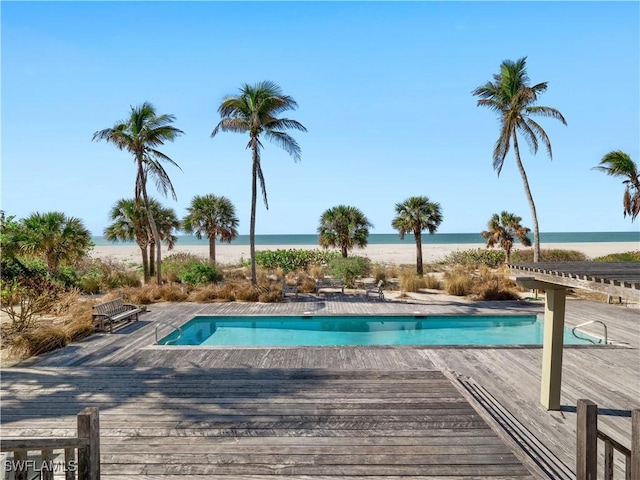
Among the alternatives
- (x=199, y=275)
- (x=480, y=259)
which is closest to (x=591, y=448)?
(x=199, y=275)

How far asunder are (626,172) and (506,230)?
699 cm

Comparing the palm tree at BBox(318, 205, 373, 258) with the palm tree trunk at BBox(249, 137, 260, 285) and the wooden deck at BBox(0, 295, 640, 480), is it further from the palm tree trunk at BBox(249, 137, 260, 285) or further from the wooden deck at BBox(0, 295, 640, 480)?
the wooden deck at BBox(0, 295, 640, 480)

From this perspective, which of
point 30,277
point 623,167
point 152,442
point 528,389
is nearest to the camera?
point 152,442

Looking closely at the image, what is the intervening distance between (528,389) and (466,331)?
5674 mm

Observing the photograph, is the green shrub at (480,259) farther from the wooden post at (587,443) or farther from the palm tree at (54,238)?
the wooden post at (587,443)

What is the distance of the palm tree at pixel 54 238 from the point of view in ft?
47.3

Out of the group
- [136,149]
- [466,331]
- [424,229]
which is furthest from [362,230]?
[136,149]

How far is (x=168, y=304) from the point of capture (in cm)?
1357

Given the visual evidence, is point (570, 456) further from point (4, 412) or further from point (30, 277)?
point (30, 277)

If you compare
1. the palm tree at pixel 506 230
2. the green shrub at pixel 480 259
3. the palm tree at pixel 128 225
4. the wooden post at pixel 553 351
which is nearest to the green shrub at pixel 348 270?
the palm tree at pixel 128 225

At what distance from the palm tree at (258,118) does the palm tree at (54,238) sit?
25.2 ft

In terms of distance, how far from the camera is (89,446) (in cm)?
257

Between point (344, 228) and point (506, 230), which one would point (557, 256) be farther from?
point (344, 228)

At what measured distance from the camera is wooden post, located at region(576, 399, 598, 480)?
2.72 meters
